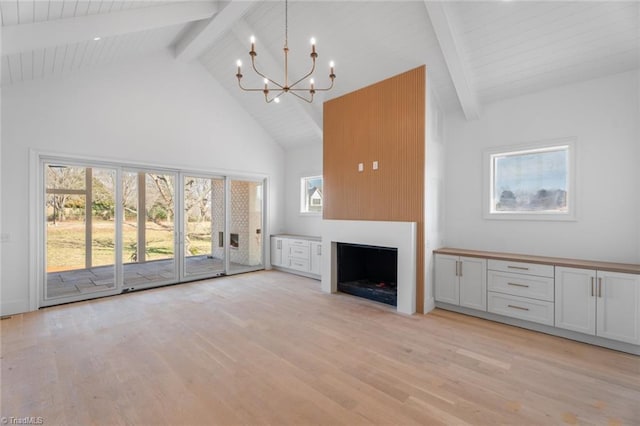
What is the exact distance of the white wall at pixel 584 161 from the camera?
11.2 feet

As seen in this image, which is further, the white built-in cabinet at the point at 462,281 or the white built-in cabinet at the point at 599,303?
the white built-in cabinet at the point at 462,281

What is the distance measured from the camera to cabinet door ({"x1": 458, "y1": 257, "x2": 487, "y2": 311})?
3.87m

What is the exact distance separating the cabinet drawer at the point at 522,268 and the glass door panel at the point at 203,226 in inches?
203

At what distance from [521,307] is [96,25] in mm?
6156

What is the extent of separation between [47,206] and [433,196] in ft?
19.0

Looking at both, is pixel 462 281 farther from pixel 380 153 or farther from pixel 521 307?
pixel 380 153

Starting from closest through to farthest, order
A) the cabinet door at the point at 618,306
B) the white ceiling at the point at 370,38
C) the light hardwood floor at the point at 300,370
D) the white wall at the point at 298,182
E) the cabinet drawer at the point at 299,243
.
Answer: the light hardwood floor at the point at 300,370 < the cabinet door at the point at 618,306 < the white ceiling at the point at 370,38 < the cabinet drawer at the point at 299,243 < the white wall at the point at 298,182

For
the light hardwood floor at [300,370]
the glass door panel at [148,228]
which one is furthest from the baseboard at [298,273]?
the glass door panel at [148,228]

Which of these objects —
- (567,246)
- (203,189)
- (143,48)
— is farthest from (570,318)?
(143,48)

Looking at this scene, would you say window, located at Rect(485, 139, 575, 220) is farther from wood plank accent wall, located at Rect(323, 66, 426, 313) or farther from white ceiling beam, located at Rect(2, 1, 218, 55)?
white ceiling beam, located at Rect(2, 1, 218, 55)

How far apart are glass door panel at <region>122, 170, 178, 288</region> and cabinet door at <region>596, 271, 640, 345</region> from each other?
637cm

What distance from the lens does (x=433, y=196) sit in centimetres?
439

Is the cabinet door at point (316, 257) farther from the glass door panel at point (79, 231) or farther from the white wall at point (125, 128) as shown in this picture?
the glass door panel at point (79, 231)

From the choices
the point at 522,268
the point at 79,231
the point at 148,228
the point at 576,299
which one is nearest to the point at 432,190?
the point at 522,268
